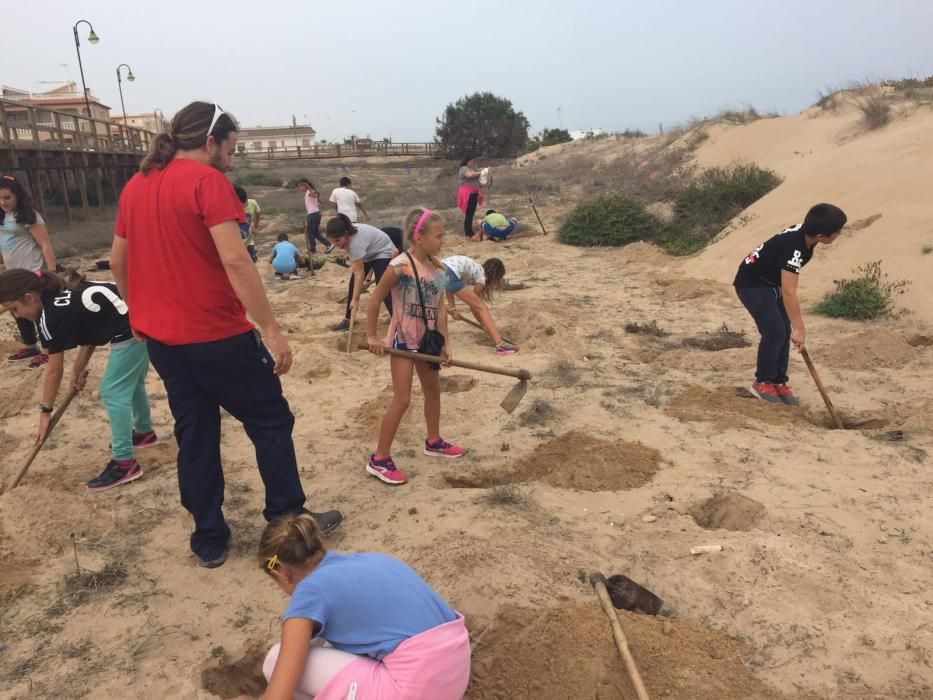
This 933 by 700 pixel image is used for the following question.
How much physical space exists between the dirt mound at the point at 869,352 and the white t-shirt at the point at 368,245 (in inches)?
159

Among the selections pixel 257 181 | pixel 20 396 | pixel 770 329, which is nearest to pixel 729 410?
pixel 770 329

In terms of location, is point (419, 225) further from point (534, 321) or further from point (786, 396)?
point (534, 321)

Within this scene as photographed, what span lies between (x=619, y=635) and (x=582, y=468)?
1.59 m

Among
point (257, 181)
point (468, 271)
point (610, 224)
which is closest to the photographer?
point (468, 271)

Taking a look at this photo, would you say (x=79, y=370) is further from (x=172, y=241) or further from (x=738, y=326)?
(x=738, y=326)

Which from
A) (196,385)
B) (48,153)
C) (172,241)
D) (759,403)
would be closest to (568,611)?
(196,385)

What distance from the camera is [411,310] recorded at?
3531 mm

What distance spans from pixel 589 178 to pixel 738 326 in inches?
592

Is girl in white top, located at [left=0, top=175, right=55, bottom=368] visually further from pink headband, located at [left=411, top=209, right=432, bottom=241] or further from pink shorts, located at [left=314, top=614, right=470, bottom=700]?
pink shorts, located at [left=314, top=614, right=470, bottom=700]

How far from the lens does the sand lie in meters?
2.37

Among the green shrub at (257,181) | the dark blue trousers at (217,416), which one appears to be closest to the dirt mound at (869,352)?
the dark blue trousers at (217,416)

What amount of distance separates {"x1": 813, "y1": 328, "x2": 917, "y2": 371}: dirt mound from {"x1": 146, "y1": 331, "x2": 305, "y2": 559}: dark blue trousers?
4568mm

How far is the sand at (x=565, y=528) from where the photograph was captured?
2.37 meters

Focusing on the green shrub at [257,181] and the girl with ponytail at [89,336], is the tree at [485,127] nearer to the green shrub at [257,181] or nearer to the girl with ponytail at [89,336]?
the green shrub at [257,181]
